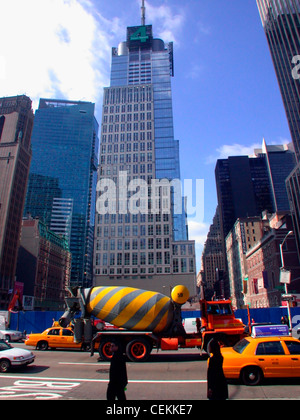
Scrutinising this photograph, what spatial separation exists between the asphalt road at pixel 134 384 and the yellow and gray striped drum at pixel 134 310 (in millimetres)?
1815

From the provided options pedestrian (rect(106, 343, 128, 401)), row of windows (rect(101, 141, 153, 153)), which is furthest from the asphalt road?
row of windows (rect(101, 141, 153, 153))

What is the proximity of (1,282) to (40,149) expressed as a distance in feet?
346

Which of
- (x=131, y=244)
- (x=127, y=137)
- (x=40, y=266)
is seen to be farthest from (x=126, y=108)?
(x=40, y=266)

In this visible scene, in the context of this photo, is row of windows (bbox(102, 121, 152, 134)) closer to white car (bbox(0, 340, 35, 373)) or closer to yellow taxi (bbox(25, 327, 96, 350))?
yellow taxi (bbox(25, 327, 96, 350))

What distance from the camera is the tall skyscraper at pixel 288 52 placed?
9750cm

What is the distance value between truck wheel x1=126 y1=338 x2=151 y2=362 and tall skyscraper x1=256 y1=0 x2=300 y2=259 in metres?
88.1

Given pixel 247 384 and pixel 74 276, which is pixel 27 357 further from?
pixel 74 276

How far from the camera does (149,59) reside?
6038 inches

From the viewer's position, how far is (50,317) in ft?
93.7

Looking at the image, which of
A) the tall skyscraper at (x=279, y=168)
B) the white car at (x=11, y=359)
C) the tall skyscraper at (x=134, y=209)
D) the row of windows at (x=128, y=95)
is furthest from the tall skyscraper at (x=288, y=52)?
the white car at (x=11, y=359)

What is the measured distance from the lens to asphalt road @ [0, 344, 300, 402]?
774 centimetres

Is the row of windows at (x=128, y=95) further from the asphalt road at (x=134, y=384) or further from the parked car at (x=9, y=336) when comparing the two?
the asphalt road at (x=134, y=384)

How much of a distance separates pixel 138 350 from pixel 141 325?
1.21 metres
